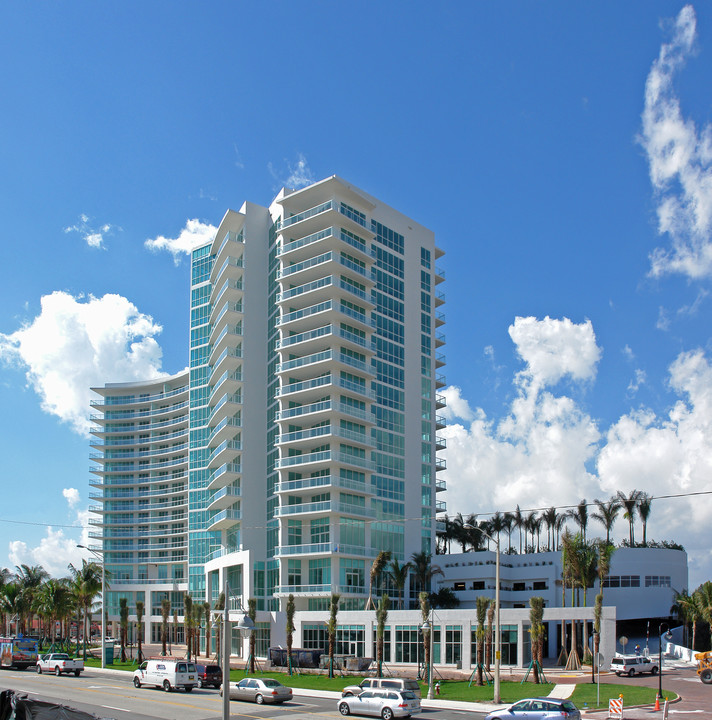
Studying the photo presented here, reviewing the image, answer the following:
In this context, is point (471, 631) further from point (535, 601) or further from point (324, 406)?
point (324, 406)

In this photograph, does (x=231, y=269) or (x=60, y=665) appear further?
(x=231, y=269)

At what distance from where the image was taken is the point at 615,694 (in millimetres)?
42469

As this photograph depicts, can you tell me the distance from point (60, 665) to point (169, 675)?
15533mm

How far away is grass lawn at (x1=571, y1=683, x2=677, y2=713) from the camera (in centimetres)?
4019

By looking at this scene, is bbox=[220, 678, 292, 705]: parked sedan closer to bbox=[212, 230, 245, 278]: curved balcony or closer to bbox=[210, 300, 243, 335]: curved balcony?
bbox=[210, 300, 243, 335]: curved balcony

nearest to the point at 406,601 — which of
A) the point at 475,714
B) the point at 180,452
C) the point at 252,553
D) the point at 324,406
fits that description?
the point at 252,553

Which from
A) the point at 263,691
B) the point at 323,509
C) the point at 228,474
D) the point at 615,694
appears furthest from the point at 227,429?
the point at 615,694

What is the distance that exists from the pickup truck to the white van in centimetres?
1143

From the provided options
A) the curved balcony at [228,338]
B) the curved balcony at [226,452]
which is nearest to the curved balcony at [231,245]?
the curved balcony at [228,338]

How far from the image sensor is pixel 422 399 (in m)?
92.3

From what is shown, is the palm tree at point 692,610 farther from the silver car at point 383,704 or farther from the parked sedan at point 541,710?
the parked sedan at point 541,710

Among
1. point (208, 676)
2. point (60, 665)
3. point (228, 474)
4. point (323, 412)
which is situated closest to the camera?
point (208, 676)

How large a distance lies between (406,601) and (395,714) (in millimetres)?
47739

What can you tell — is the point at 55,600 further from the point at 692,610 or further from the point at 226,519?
the point at 692,610
